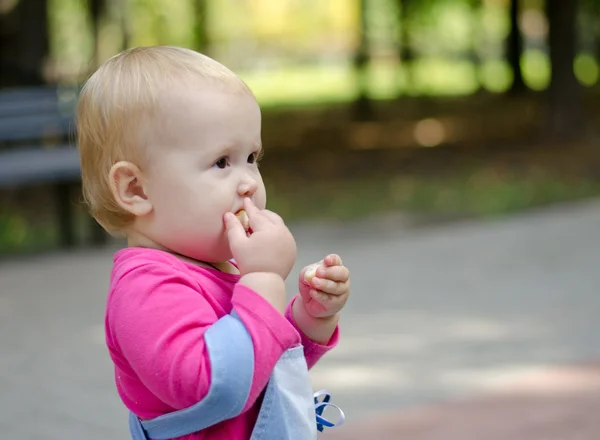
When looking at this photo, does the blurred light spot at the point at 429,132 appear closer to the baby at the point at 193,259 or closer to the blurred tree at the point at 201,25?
the blurred tree at the point at 201,25

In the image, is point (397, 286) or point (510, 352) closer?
point (510, 352)

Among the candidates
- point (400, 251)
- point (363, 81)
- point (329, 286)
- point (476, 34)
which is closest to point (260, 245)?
point (329, 286)

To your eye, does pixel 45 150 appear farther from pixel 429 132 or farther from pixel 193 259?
pixel 429 132

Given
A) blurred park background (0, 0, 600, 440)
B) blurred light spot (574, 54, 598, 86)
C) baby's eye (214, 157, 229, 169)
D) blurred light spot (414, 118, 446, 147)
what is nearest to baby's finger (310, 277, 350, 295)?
baby's eye (214, 157, 229, 169)

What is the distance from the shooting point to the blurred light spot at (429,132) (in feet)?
52.5

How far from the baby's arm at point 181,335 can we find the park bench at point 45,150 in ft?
21.7

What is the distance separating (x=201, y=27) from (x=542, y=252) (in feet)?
71.3

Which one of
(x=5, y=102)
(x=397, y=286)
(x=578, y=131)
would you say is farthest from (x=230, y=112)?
(x=578, y=131)

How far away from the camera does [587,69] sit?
1091 inches

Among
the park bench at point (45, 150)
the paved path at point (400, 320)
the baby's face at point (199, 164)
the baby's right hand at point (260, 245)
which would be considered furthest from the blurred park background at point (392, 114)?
the paved path at point (400, 320)

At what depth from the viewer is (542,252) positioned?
7.56 meters

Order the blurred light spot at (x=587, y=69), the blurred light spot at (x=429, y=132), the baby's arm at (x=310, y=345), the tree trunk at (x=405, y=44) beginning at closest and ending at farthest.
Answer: the baby's arm at (x=310, y=345) → the blurred light spot at (x=429, y=132) → the tree trunk at (x=405, y=44) → the blurred light spot at (x=587, y=69)

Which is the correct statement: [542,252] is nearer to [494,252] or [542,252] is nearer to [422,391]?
[494,252]

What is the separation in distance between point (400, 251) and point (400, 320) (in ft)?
6.38
